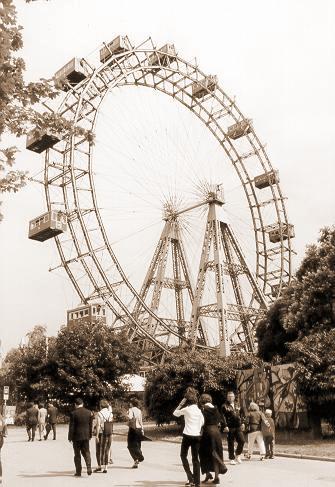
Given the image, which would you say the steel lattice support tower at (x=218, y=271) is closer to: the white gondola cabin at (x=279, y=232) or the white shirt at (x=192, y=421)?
the white gondola cabin at (x=279, y=232)

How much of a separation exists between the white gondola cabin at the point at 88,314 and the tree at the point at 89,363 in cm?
262

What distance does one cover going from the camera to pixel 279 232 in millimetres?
51219

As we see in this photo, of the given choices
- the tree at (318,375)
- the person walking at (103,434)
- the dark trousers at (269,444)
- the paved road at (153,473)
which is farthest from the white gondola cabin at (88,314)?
the person walking at (103,434)

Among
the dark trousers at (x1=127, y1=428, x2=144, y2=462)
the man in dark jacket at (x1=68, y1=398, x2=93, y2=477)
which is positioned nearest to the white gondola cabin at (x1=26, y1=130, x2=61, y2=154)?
the dark trousers at (x1=127, y1=428, x2=144, y2=462)

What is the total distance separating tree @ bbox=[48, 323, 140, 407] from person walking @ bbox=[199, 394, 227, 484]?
2416 centimetres

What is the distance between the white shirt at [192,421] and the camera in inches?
408

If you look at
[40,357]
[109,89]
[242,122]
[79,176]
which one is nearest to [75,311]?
[40,357]

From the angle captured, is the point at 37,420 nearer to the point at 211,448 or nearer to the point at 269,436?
the point at 269,436

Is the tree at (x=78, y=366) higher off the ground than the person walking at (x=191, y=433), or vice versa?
the tree at (x=78, y=366)

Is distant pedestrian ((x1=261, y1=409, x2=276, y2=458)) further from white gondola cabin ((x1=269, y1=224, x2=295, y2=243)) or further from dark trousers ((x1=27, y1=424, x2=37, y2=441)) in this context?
white gondola cabin ((x1=269, y1=224, x2=295, y2=243))

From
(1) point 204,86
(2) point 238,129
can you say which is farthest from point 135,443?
(2) point 238,129

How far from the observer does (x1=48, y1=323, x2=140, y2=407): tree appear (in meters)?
34.4

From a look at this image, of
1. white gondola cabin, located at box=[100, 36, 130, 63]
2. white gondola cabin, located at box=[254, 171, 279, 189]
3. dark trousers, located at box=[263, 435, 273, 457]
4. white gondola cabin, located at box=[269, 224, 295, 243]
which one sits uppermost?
white gondola cabin, located at box=[100, 36, 130, 63]

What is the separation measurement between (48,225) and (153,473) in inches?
988
